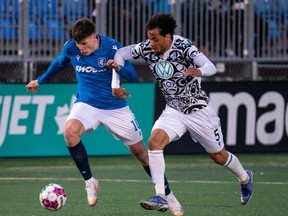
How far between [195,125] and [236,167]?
91cm

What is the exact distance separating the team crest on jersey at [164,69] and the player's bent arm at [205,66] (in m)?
0.31

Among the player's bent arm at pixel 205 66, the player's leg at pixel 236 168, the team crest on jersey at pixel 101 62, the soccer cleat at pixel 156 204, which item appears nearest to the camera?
the soccer cleat at pixel 156 204

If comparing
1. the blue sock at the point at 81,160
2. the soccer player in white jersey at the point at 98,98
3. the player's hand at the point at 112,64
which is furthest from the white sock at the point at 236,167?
the player's hand at the point at 112,64

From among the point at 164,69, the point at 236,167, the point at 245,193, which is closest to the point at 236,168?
the point at 236,167

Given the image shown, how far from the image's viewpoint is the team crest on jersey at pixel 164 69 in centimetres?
1092

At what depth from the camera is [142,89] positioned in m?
19.5

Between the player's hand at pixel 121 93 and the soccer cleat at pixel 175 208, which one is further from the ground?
the player's hand at pixel 121 93

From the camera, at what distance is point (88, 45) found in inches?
463

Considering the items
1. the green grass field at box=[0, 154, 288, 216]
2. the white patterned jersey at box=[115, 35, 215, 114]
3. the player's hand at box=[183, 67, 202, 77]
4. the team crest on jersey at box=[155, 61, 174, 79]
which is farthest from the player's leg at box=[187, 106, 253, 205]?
the player's hand at box=[183, 67, 202, 77]

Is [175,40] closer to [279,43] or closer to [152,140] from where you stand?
[152,140]

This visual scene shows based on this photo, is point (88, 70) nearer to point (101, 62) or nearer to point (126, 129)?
point (101, 62)

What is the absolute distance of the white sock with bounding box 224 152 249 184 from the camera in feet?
38.4

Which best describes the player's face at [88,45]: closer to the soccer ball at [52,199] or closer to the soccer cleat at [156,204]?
the soccer ball at [52,199]

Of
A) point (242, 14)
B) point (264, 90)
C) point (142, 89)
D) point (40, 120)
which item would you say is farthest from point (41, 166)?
point (242, 14)
